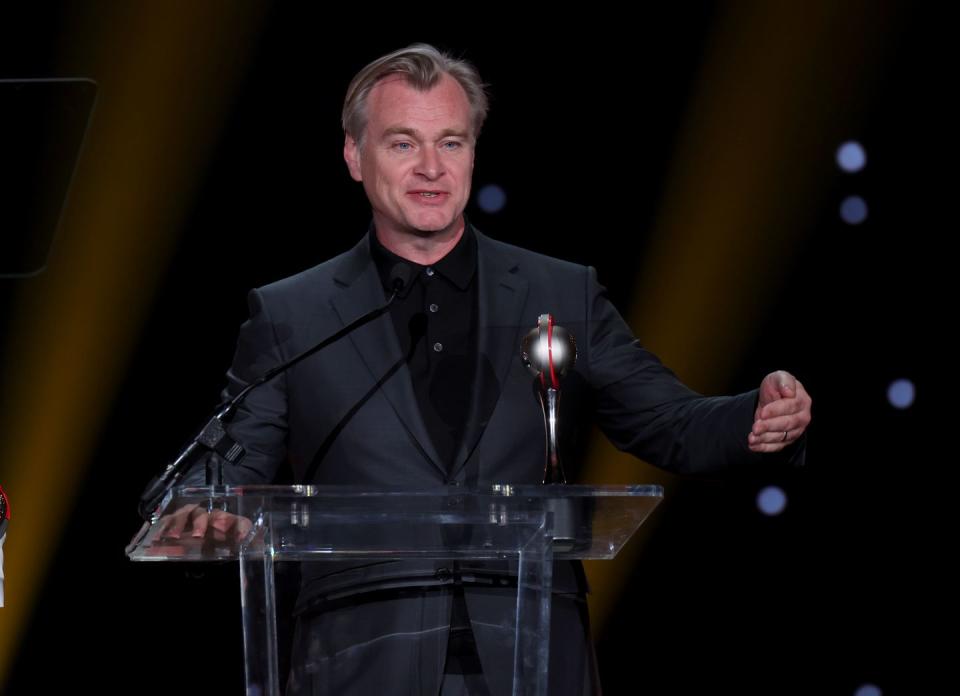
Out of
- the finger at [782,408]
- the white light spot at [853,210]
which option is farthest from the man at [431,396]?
the white light spot at [853,210]

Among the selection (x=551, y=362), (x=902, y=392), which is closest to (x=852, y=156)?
(x=902, y=392)

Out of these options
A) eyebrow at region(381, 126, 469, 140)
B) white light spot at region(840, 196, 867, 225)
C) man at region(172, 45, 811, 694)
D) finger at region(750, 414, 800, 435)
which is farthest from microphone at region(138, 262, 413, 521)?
white light spot at region(840, 196, 867, 225)

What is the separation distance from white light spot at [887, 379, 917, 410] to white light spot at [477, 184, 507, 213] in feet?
3.60

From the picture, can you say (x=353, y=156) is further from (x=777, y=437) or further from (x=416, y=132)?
(x=777, y=437)

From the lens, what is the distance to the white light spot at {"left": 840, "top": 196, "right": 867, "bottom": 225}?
10.7ft

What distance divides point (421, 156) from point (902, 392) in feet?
4.90

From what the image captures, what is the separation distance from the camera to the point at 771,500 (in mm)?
3393

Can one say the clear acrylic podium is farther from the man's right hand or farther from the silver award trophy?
the silver award trophy

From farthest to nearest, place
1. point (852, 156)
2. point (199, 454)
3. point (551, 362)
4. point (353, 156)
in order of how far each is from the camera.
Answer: point (852, 156), point (353, 156), point (551, 362), point (199, 454)

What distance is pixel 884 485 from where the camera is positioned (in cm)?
333

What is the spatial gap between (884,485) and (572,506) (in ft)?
6.17

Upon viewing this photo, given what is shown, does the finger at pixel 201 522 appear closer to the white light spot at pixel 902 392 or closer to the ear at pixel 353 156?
the ear at pixel 353 156

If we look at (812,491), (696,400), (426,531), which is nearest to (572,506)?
(426,531)

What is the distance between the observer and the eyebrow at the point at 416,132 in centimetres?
254
